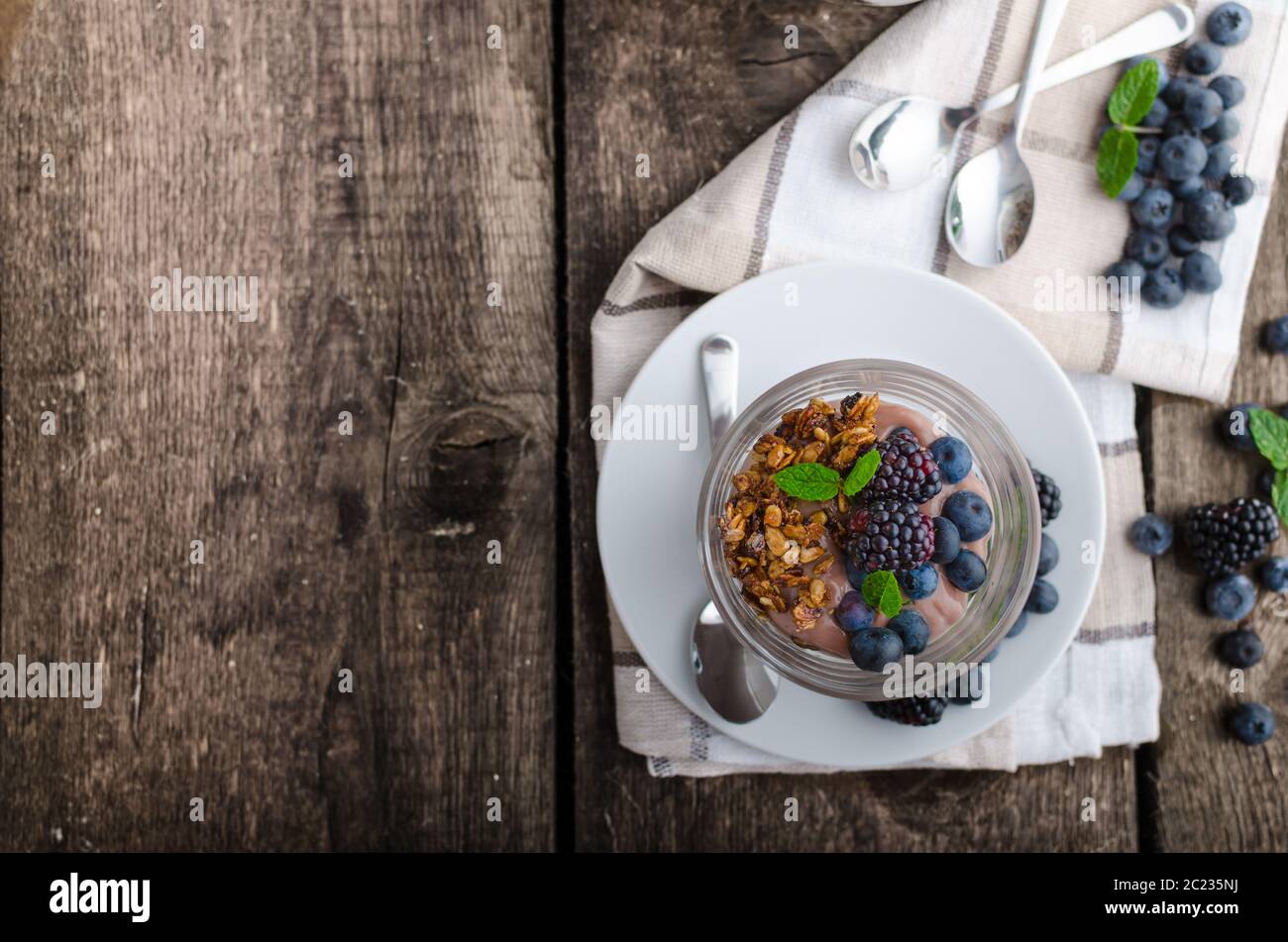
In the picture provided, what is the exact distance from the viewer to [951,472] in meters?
1.08

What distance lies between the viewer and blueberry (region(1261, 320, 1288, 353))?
1.42m

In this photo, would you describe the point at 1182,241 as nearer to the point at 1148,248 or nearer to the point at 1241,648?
the point at 1148,248

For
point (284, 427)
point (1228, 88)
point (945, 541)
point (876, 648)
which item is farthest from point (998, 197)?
point (284, 427)

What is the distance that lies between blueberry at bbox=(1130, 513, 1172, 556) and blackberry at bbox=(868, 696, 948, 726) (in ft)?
1.28

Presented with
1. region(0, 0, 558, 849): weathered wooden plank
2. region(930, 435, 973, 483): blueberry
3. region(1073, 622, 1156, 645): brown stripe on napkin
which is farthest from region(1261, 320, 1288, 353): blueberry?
region(0, 0, 558, 849): weathered wooden plank

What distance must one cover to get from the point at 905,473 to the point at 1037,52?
699 millimetres

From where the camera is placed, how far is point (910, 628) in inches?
41.7

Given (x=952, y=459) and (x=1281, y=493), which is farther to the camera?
(x=1281, y=493)

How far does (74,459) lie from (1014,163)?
1388 millimetres

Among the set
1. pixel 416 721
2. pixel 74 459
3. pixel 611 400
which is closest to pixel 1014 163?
pixel 611 400

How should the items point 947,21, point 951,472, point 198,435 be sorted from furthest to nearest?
point 198,435 → point 947,21 → point 951,472

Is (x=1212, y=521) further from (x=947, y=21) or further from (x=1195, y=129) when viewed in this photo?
(x=947, y=21)

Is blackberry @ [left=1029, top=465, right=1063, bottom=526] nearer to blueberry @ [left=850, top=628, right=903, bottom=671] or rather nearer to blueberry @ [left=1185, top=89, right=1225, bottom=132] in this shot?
blueberry @ [left=850, top=628, right=903, bottom=671]

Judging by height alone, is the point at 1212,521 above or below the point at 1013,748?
above
